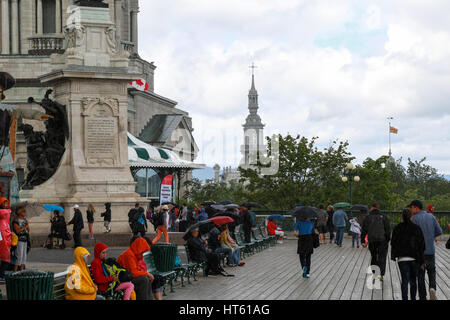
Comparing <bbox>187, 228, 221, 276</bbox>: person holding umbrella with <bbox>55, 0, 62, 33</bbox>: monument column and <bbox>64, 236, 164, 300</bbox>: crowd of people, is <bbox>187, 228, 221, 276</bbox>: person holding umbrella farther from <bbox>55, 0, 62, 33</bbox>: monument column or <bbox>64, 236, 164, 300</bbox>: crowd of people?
<bbox>55, 0, 62, 33</bbox>: monument column

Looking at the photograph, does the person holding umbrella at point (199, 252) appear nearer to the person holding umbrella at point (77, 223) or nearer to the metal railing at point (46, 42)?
the person holding umbrella at point (77, 223)

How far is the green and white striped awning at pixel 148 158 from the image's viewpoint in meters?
47.5

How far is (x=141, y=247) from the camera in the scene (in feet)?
45.1

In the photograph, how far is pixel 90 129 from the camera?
27953mm

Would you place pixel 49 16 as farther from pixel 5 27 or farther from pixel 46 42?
pixel 5 27

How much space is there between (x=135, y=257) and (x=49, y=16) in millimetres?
64969

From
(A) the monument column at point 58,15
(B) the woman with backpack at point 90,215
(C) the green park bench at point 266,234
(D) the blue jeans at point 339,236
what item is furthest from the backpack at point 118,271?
(A) the monument column at point 58,15

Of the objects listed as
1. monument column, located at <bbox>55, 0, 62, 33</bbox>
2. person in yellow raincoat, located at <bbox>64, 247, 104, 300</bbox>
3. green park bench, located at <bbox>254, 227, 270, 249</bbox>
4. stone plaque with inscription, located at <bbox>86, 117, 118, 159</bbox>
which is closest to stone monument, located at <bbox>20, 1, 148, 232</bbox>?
stone plaque with inscription, located at <bbox>86, 117, 118, 159</bbox>

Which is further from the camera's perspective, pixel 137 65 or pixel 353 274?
pixel 137 65

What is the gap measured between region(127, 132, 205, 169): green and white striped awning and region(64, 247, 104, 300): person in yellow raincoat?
3481cm

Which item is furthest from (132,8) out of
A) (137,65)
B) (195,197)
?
(195,197)

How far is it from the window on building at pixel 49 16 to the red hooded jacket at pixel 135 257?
6421cm
